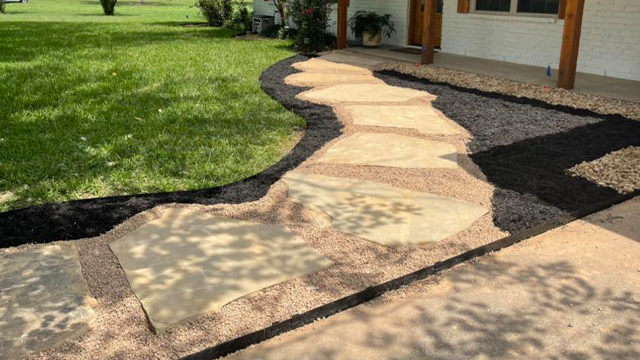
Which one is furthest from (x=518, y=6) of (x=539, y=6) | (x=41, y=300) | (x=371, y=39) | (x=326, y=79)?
(x=41, y=300)

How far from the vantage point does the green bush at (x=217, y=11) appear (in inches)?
842

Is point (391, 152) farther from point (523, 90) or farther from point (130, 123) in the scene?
point (523, 90)

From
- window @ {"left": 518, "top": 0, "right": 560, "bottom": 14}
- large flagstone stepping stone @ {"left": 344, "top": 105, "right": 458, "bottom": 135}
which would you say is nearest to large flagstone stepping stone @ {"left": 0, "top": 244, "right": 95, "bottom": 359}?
large flagstone stepping stone @ {"left": 344, "top": 105, "right": 458, "bottom": 135}

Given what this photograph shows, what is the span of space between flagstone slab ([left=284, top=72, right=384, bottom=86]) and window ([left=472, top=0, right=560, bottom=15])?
3494mm

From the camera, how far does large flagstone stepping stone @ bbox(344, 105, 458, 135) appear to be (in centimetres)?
604

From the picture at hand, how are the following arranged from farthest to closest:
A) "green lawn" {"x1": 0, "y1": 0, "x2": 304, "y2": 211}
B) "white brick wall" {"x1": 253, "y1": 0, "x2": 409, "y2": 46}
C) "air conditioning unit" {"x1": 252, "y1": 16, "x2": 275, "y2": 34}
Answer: "air conditioning unit" {"x1": 252, "y1": 16, "x2": 275, "y2": 34} < "white brick wall" {"x1": 253, "y1": 0, "x2": 409, "y2": 46} < "green lawn" {"x1": 0, "y1": 0, "x2": 304, "y2": 211}

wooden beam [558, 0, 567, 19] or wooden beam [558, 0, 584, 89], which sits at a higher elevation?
wooden beam [558, 0, 567, 19]

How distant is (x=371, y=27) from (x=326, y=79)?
4985 mm

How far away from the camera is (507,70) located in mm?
9867

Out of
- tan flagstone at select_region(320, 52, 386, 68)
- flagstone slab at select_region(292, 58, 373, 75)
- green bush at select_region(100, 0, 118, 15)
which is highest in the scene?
green bush at select_region(100, 0, 118, 15)

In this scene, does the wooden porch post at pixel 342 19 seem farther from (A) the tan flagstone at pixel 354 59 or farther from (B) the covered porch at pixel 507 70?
(A) the tan flagstone at pixel 354 59

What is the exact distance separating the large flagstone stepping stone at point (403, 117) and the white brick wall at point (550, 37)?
404 cm

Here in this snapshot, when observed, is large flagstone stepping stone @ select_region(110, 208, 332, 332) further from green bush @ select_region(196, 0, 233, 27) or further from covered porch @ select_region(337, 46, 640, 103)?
green bush @ select_region(196, 0, 233, 27)

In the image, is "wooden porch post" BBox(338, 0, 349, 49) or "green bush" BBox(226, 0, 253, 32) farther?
"green bush" BBox(226, 0, 253, 32)
